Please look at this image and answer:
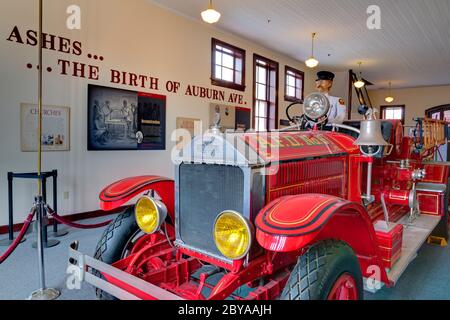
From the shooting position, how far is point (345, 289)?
62.9 inches

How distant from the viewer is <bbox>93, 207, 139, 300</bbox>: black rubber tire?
2158mm

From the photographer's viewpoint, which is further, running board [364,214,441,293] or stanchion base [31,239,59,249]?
stanchion base [31,239,59,249]

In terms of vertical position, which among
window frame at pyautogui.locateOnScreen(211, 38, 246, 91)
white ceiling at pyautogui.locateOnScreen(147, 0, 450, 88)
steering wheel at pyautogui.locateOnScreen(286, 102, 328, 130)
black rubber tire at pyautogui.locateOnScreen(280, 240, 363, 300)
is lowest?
black rubber tire at pyautogui.locateOnScreen(280, 240, 363, 300)

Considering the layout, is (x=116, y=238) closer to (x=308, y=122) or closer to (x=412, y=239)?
(x=308, y=122)

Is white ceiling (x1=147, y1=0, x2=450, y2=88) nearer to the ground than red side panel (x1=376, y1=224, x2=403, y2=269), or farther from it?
farther from it

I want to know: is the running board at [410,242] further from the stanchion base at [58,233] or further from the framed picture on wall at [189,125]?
the framed picture on wall at [189,125]

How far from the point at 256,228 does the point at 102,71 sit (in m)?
4.42

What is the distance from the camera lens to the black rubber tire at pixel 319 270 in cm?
140

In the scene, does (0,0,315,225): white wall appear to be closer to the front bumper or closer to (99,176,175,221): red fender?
(99,176,175,221): red fender

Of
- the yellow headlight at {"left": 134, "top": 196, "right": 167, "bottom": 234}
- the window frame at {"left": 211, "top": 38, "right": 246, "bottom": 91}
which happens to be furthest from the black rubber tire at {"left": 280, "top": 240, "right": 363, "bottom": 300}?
the window frame at {"left": 211, "top": 38, "right": 246, "bottom": 91}

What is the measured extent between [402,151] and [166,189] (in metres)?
2.87
